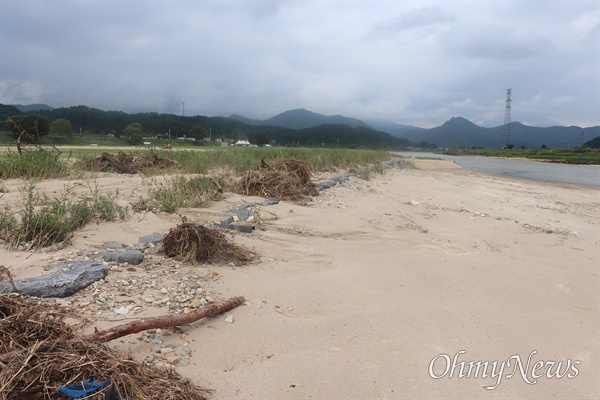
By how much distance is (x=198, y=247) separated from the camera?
2.93m

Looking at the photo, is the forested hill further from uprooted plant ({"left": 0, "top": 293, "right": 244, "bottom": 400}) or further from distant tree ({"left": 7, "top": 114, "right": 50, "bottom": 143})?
uprooted plant ({"left": 0, "top": 293, "right": 244, "bottom": 400})

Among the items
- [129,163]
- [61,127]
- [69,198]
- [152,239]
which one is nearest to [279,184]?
[69,198]

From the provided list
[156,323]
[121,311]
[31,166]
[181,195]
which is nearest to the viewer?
[156,323]

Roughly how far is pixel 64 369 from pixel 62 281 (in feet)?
3.32

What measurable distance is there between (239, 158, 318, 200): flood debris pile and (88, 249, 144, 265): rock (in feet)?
11.1

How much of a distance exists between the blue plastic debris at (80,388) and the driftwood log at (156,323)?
23 cm

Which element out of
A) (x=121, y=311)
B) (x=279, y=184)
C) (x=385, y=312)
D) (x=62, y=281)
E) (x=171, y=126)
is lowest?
(x=385, y=312)

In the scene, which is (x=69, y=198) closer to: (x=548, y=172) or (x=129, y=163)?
(x=129, y=163)

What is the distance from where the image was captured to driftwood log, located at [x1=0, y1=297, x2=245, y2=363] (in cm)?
156

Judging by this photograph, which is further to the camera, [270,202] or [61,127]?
[61,127]

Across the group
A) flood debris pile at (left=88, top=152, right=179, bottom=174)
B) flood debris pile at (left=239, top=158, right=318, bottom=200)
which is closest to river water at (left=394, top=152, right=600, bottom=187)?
flood debris pile at (left=239, top=158, right=318, bottom=200)

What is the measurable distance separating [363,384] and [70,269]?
6.48ft

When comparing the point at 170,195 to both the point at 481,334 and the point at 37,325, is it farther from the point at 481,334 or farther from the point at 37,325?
the point at 481,334

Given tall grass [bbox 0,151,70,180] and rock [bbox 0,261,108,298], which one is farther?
→ tall grass [bbox 0,151,70,180]
